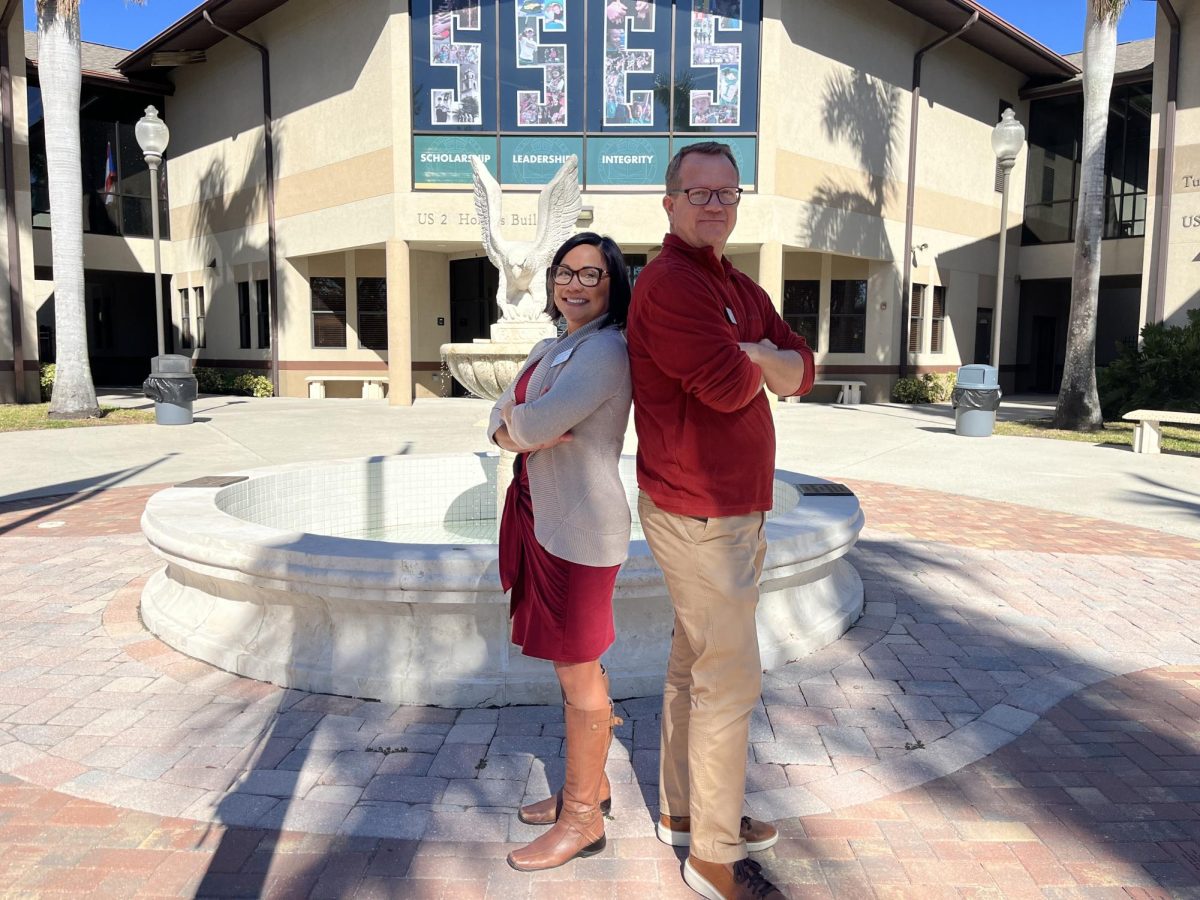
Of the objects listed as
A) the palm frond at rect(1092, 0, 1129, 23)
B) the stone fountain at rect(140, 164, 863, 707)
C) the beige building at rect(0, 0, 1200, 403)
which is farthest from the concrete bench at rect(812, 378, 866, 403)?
the stone fountain at rect(140, 164, 863, 707)

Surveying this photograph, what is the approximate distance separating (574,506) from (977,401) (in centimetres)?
1308

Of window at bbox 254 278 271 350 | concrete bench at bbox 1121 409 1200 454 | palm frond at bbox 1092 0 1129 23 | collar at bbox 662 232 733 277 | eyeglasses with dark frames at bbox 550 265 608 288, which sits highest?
palm frond at bbox 1092 0 1129 23

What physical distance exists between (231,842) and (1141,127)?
28479 millimetres

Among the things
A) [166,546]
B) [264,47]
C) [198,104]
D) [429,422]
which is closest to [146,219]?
[198,104]

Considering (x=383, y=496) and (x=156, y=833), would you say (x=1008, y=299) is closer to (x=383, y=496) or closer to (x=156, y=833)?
(x=383, y=496)

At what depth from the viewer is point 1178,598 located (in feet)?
17.3

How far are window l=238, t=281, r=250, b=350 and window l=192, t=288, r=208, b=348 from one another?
8.01 ft

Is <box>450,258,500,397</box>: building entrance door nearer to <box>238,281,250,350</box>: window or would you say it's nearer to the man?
<box>238,281,250,350</box>: window

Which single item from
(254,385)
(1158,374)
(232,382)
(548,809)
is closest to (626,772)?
(548,809)

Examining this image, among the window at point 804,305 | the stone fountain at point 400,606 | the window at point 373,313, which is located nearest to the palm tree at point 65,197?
the window at point 373,313

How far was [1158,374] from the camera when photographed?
617 inches

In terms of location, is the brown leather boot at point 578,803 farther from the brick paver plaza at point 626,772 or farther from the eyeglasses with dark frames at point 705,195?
the eyeglasses with dark frames at point 705,195

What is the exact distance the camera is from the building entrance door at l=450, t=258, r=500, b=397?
22.2 meters

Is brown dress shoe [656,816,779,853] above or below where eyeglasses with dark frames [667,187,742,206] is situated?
below
